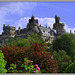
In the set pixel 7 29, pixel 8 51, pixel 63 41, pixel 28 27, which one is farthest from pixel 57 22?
pixel 8 51

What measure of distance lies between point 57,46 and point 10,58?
25.2m

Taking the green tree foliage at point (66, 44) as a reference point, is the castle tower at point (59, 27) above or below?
above

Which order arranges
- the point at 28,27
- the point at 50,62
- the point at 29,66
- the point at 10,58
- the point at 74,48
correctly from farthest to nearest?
the point at 28,27, the point at 74,48, the point at 10,58, the point at 50,62, the point at 29,66

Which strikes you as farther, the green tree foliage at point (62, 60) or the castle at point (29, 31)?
the castle at point (29, 31)

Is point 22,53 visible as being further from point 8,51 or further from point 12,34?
point 12,34

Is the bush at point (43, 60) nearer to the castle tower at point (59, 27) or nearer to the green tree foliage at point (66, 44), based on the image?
the green tree foliage at point (66, 44)

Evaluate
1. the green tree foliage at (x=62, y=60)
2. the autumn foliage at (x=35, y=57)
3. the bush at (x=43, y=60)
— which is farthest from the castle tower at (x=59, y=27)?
the bush at (x=43, y=60)

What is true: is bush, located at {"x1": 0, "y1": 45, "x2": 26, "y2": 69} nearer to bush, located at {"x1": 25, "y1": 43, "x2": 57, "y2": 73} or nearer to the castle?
bush, located at {"x1": 25, "y1": 43, "x2": 57, "y2": 73}

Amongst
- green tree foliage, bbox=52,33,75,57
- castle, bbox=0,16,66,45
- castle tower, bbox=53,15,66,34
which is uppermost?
castle tower, bbox=53,15,66,34

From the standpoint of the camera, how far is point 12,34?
223ft

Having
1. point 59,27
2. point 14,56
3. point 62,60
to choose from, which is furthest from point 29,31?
point 14,56

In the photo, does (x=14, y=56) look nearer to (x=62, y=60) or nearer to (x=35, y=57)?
(x=35, y=57)

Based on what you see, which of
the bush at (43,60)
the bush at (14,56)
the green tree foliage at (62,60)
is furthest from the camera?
the green tree foliage at (62,60)

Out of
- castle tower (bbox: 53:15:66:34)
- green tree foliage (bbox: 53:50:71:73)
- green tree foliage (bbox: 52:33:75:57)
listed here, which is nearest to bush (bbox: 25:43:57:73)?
green tree foliage (bbox: 53:50:71:73)
